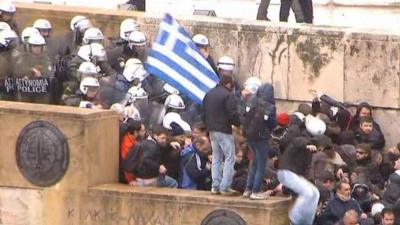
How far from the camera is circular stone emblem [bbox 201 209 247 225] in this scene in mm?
26797

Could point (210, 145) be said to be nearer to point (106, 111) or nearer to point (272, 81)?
point (106, 111)

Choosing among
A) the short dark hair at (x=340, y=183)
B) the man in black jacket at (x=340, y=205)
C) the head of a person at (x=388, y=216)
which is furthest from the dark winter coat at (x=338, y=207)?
the head of a person at (x=388, y=216)

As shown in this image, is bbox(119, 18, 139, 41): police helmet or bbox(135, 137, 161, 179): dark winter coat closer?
bbox(135, 137, 161, 179): dark winter coat

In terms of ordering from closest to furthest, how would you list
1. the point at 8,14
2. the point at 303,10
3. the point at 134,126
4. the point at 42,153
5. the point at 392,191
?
the point at 392,191 → the point at 42,153 → the point at 134,126 → the point at 8,14 → the point at 303,10

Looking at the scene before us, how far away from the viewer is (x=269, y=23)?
3092cm

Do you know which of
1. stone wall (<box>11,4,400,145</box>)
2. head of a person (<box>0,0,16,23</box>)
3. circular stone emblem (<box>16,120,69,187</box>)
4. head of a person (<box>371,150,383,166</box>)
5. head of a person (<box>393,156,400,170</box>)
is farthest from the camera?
head of a person (<box>0,0,16,23</box>)

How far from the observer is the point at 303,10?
3244 centimetres

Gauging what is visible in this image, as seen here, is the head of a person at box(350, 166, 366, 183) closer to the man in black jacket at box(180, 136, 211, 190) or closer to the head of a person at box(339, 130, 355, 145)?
the head of a person at box(339, 130, 355, 145)

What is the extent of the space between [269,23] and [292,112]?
1.37m

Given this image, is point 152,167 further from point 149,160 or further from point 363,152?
point 363,152

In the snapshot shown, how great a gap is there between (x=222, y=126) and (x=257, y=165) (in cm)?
58

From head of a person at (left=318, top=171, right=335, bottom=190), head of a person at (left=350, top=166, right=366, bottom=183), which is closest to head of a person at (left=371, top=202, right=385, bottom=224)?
head of a person at (left=318, top=171, right=335, bottom=190)

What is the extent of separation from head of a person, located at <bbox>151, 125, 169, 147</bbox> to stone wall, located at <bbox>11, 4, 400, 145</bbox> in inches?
103

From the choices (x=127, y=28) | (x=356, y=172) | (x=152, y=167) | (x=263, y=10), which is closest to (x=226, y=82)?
(x=152, y=167)
